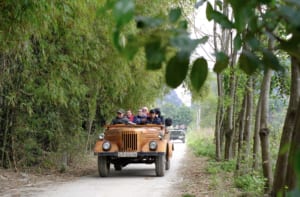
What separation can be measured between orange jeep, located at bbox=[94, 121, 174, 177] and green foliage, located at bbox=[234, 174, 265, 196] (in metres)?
3.06

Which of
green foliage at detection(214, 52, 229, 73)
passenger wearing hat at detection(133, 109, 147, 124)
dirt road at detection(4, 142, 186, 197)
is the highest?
passenger wearing hat at detection(133, 109, 147, 124)

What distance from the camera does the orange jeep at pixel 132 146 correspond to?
1234 centimetres

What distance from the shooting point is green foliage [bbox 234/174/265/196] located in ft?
27.7

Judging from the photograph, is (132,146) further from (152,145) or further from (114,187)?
(114,187)

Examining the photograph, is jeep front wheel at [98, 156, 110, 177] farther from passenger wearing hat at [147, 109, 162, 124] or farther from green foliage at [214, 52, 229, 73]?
green foliage at [214, 52, 229, 73]

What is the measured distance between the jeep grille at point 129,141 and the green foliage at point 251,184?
11.3ft

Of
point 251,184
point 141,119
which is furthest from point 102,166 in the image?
Answer: point 251,184

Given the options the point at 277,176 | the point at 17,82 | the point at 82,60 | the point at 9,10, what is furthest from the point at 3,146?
the point at 277,176

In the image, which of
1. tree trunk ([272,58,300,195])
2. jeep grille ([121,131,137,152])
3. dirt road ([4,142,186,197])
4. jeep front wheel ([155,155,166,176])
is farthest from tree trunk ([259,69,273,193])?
jeep grille ([121,131,137,152])

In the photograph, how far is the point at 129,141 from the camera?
12492 millimetres

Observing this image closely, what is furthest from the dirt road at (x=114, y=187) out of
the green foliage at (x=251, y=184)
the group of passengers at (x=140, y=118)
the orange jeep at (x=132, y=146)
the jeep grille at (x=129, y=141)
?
the group of passengers at (x=140, y=118)

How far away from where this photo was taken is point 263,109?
785 centimetres

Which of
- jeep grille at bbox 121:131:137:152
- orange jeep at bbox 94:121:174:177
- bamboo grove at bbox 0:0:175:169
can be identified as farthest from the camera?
jeep grille at bbox 121:131:137:152

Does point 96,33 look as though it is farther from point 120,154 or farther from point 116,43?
point 116,43
